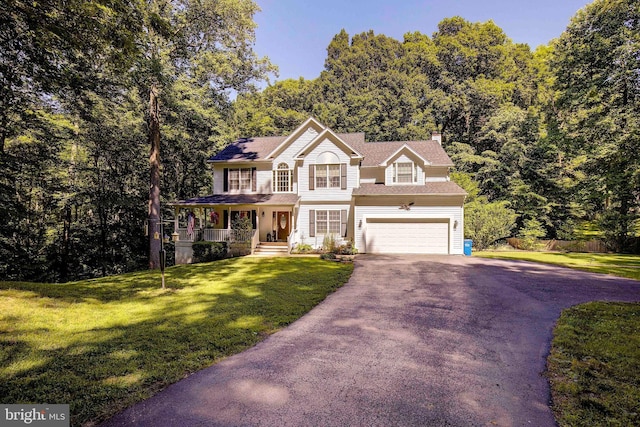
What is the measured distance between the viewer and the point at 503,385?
3.97 metres

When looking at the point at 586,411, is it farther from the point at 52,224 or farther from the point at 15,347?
the point at 52,224

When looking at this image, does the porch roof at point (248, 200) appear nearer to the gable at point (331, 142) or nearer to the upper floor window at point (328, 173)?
the upper floor window at point (328, 173)

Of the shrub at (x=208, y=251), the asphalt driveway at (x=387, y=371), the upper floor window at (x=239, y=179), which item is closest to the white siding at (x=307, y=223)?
the upper floor window at (x=239, y=179)

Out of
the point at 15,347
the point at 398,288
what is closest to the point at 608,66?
the point at 398,288

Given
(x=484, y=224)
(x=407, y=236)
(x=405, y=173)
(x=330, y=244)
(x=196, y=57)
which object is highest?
(x=196, y=57)

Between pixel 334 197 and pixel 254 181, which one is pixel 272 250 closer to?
pixel 334 197

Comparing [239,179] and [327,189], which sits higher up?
[239,179]

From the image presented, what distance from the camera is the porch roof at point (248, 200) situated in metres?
18.5

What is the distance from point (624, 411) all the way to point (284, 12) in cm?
1940

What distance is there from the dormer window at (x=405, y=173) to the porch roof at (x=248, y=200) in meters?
6.65

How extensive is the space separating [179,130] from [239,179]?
5.18 m

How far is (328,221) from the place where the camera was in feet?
63.3

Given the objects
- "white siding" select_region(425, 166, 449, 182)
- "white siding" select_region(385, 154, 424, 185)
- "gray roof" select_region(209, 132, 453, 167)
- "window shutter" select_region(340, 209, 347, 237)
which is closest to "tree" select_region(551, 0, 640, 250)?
"white siding" select_region(425, 166, 449, 182)

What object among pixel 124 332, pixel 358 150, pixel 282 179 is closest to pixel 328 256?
pixel 282 179
